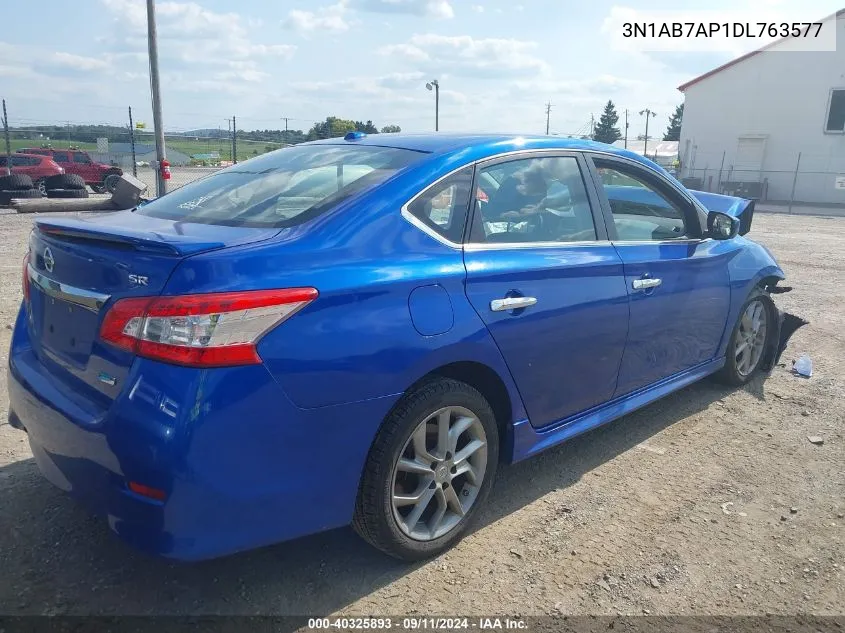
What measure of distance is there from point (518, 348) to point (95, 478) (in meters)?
1.68

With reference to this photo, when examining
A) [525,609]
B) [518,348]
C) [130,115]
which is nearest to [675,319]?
[518,348]

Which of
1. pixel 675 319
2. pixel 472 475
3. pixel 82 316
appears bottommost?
pixel 472 475

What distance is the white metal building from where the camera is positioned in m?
30.6

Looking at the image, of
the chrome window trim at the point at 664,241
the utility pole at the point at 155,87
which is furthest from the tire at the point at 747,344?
the utility pole at the point at 155,87

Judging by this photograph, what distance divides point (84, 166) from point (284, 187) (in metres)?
24.7

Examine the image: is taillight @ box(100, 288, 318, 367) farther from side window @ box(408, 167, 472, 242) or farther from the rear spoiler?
the rear spoiler

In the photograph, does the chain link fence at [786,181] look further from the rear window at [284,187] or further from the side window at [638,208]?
the rear window at [284,187]

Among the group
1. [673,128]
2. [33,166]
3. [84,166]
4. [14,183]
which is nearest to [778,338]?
[14,183]

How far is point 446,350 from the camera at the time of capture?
2.59 m

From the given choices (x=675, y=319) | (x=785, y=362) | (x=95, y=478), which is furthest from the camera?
(x=785, y=362)

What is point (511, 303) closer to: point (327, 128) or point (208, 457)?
point (208, 457)

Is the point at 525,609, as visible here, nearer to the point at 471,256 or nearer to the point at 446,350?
the point at 446,350

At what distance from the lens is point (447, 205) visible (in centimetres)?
283

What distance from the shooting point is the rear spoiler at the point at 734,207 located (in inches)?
201
